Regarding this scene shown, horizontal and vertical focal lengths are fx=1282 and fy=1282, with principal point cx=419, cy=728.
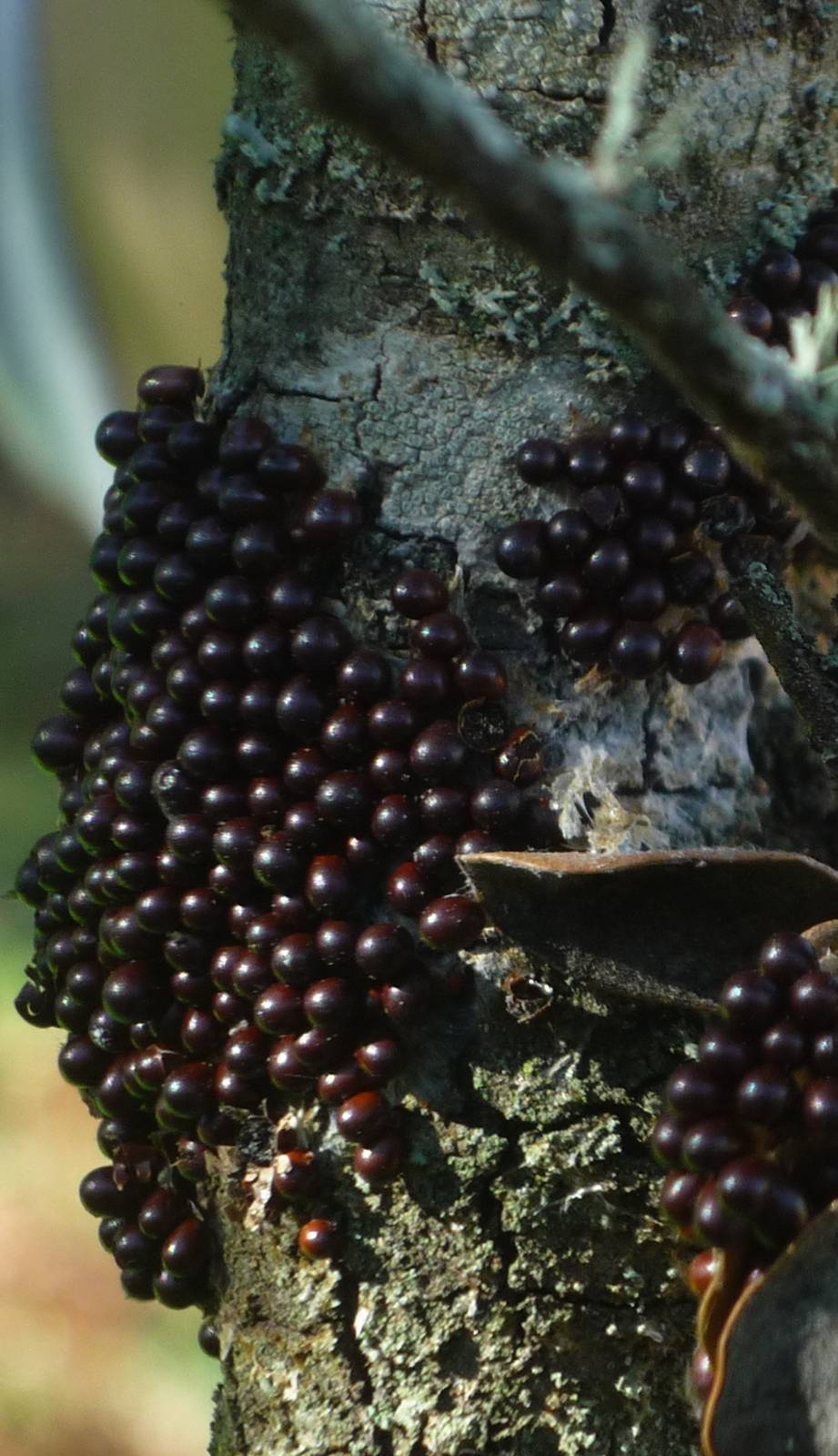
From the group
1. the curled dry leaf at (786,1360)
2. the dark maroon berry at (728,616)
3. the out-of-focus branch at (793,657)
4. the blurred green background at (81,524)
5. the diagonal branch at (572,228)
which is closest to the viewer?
the diagonal branch at (572,228)

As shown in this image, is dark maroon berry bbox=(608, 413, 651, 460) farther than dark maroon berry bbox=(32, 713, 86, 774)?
No

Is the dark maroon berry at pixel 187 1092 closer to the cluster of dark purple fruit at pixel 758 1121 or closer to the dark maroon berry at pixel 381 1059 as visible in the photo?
the dark maroon berry at pixel 381 1059

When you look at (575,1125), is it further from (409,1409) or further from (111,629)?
(111,629)

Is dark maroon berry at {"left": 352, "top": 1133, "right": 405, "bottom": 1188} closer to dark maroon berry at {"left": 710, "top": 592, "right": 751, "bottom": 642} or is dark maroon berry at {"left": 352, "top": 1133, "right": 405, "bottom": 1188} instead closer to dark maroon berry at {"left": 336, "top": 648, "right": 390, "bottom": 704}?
dark maroon berry at {"left": 336, "top": 648, "right": 390, "bottom": 704}

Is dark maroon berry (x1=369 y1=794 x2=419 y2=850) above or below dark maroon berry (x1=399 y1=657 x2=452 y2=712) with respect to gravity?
below

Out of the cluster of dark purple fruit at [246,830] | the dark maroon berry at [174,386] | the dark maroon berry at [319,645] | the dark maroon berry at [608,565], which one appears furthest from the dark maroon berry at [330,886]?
the dark maroon berry at [174,386]

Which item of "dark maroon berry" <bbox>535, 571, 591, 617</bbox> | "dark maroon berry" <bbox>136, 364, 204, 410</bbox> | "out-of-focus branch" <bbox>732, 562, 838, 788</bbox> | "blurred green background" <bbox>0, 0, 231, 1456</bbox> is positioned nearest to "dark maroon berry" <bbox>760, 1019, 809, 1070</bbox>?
"out-of-focus branch" <bbox>732, 562, 838, 788</bbox>
